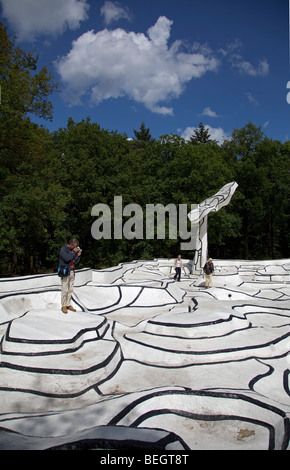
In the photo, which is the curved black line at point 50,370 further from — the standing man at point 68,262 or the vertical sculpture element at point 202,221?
the vertical sculpture element at point 202,221

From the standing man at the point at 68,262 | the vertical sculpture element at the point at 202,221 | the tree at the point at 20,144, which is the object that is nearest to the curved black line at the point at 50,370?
the standing man at the point at 68,262

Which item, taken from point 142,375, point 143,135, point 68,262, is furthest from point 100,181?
point 143,135

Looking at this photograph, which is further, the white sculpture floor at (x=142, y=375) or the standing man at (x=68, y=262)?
the standing man at (x=68, y=262)

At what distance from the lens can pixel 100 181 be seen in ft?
62.5

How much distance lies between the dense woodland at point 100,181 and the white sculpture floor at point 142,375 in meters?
6.87

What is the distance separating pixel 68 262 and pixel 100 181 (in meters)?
13.8

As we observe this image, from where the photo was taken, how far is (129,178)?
2062 cm

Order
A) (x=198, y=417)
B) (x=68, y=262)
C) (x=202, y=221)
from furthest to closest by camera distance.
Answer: (x=202, y=221), (x=68, y=262), (x=198, y=417)

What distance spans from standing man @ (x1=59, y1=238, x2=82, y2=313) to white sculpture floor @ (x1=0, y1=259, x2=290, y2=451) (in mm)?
269

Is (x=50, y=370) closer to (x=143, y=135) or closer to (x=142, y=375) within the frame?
(x=142, y=375)

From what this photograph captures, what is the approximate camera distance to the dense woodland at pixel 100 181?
1303 cm

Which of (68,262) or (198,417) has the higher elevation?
(68,262)

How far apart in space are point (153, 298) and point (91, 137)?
15045mm

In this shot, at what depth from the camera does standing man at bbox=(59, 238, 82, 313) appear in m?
5.81
